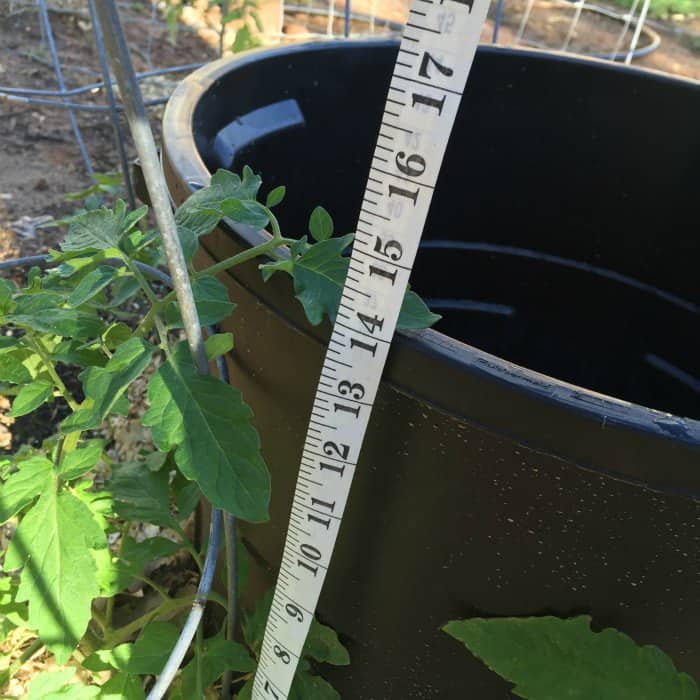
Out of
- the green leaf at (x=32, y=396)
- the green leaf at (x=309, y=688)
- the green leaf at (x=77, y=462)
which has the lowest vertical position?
the green leaf at (x=309, y=688)

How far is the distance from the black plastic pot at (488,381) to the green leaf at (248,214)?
0.12ft

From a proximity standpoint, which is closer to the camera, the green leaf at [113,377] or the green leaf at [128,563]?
the green leaf at [113,377]

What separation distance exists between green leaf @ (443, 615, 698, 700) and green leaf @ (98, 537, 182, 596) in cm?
45

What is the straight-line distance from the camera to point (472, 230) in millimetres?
1779

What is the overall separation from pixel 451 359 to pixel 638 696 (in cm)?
35

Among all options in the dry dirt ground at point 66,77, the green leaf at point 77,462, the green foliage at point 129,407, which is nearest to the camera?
the green foliage at point 129,407

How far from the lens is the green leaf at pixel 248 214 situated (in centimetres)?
68

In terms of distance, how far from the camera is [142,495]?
99cm

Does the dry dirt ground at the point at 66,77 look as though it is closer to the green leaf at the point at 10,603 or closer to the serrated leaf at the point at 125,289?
the green leaf at the point at 10,603

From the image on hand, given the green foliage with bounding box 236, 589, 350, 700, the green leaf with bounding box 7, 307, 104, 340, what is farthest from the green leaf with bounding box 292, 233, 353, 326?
the green foliage with bounding box 236, 589, 350, 700

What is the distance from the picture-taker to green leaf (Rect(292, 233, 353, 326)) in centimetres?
64

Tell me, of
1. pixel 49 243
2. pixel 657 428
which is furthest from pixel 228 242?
pixel 49 243

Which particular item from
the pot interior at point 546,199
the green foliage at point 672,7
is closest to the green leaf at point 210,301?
the pot interior at point 546,199

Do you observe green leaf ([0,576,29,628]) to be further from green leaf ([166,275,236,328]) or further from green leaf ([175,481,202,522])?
green leaf ([166,275,236,328])
